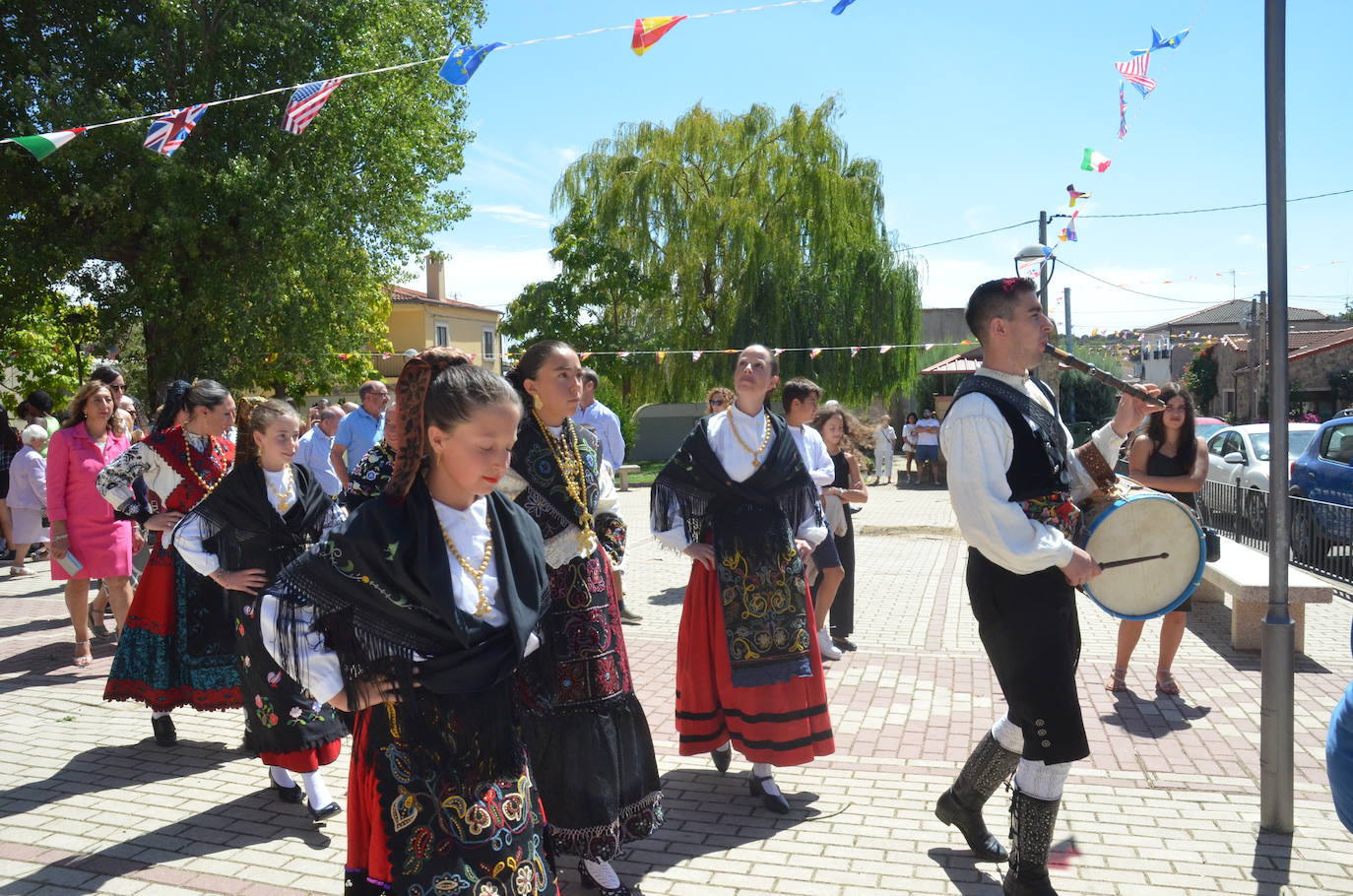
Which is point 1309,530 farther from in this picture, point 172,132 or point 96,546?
point 172,132

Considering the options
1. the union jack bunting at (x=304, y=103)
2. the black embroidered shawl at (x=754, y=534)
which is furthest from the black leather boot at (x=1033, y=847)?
the union jack bunting at (x=304, y=103)

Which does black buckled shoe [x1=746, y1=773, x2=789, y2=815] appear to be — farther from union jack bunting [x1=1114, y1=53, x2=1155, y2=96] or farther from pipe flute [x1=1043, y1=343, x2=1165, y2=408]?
union jack bunting [x1=1114, y1=53, x2=1155, y2=96]

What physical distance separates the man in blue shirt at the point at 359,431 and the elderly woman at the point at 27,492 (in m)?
3.54

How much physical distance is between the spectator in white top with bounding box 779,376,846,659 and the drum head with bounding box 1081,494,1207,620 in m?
1.81

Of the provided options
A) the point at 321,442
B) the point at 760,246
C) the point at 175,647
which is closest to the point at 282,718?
the point at 175,647

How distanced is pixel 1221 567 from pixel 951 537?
6.79m

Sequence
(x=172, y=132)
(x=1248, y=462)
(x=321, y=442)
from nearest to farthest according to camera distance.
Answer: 1. (x=172, y=132)
2. (x=321, y=442)
3. (x=1248, y=462)

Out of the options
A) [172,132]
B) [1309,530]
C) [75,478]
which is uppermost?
[172,132]

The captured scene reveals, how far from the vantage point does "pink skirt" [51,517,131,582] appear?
7262 mm

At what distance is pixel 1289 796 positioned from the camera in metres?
3.99

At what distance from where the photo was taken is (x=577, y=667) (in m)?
3.64

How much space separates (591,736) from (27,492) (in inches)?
401

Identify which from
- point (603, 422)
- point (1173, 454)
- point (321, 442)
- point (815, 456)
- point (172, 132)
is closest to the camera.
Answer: point (815, 456)

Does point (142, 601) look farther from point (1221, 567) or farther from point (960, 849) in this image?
point (1221, 567)
